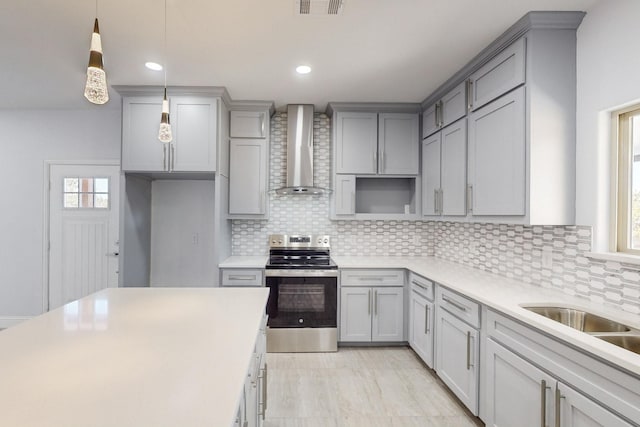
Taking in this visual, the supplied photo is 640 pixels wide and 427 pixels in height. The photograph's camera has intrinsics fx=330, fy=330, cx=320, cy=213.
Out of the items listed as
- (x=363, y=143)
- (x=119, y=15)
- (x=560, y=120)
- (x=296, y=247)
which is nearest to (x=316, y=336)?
(x=296, y=247)

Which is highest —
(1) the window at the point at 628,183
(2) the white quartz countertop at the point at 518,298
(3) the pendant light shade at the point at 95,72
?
(3) the pendant light shade at the point at 95,72

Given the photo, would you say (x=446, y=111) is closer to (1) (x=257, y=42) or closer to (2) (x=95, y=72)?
(1) (x=257, y=42)

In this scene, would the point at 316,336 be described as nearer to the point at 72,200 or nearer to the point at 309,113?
the point at 309,113

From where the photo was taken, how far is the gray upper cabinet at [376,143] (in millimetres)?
3666

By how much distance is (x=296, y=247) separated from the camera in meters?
3.90

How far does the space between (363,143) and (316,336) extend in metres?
2.11

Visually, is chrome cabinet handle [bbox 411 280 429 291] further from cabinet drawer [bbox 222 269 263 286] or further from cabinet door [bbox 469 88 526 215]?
cabinet drawer [bbox 222 269 263 286]

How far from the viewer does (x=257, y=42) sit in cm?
236

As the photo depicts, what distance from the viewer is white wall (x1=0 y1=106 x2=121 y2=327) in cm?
395

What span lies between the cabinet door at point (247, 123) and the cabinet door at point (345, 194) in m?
1.00

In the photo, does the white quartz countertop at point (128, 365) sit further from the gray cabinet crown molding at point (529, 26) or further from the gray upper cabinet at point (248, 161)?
the gray cabinet crown molding at point (529, 26)

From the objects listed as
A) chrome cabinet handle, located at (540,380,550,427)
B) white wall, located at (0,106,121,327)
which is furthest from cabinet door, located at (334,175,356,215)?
white wall, located at (0,106,121,327)

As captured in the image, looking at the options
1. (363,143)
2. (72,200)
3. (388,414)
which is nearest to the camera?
(388,414)

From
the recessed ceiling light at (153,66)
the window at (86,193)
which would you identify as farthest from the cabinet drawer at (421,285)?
the window at (86,193)
